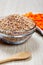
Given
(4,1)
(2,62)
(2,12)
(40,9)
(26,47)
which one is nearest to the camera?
(2,62)

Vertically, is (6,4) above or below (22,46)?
above

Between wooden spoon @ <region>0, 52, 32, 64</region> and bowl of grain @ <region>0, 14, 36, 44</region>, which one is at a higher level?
bowl of grain @ <region>0, 14, 36, 44</region>

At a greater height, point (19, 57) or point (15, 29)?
point (15, 29)

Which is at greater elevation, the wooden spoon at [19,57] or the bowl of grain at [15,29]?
the bowl of grain at [15,29]

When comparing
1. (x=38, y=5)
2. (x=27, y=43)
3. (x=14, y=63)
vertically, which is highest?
(x=38, y=5)

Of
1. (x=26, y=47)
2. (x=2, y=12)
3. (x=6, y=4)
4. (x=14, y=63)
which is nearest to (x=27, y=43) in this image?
(x=26, y=47)

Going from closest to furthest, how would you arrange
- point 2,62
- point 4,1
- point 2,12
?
point 2,62, point 2,12, point 4,1

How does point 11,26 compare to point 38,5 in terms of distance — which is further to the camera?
point 38,5

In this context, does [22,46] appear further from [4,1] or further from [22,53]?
[4,1]
